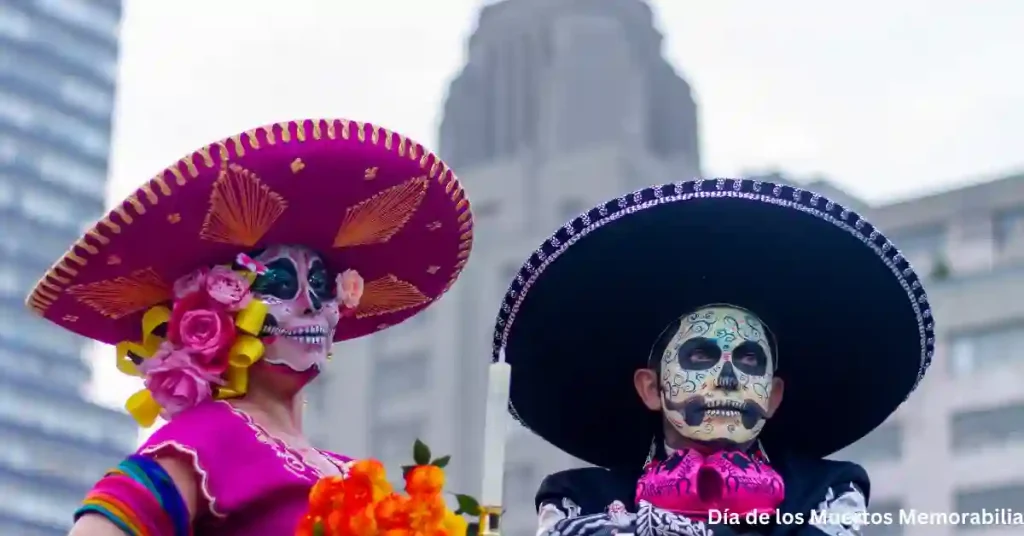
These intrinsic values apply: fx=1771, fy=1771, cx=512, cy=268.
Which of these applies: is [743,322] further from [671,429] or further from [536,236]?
[536,236]

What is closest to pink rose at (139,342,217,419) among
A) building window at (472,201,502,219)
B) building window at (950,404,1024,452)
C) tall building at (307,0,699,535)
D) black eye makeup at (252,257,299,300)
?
black eye makeup at (252,257,299,300)

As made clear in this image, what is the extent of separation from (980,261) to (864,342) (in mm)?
42336

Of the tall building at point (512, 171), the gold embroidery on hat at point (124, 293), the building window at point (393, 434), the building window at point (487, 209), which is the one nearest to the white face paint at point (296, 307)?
the gold embroidery on hat at point (124, 293)

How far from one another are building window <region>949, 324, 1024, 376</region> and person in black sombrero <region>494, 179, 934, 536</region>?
39214mm

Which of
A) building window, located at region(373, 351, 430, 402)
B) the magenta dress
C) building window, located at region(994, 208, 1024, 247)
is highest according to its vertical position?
building window, located at region(994, 208, 1024, 247)

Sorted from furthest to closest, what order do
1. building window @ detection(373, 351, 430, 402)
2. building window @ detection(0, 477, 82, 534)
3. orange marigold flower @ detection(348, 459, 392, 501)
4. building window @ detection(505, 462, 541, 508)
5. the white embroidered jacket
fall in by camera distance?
building window @ detection(0, 477, 82, 534) → building window @ detection(373, 351, 430, 402) → building window @ detection(505, 462, 541, 508) → the white embroidered jacket → orange marigold flower @ detection(348, 459, 392, 501)

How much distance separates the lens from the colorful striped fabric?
518cm

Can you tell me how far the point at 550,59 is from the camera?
209ft

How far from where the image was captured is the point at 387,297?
21.3 feet

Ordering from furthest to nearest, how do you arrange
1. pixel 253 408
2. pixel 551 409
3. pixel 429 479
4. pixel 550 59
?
pixel 550 59
pixel 551 409
pixel 253 408
pixel 429 479

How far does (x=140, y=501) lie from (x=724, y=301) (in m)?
2.00

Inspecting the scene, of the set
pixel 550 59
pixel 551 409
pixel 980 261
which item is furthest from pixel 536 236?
pixel 551 409

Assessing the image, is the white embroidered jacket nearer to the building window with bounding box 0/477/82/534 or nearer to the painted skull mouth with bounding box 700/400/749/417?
the painted skull mouth with bounding box 700/400/749/417

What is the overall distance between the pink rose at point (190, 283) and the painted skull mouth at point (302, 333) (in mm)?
274
